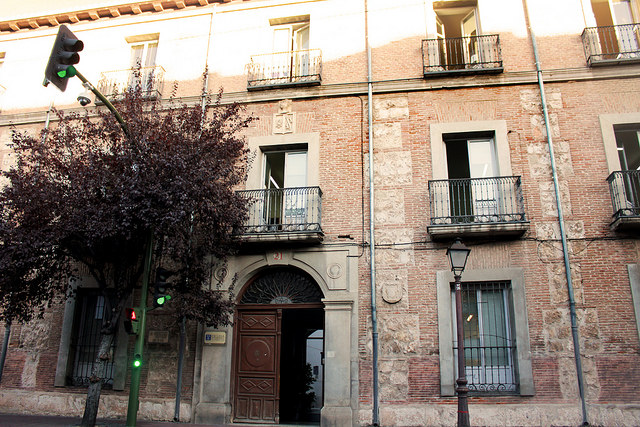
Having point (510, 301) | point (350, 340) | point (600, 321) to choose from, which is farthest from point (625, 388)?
point (350, 340)

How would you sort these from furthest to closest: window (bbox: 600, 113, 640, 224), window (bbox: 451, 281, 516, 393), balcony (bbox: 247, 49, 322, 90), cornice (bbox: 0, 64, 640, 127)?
balcony (bbox: 247, 49, 322, 90) → cornice (bbox: 0, 64, 640, 127) → window (bbox: 600, 113, 640, 224) → window (bbox: 451, 281, 516, 393)

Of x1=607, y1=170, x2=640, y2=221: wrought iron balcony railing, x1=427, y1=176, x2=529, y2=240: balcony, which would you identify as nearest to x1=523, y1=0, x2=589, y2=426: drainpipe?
x1=427, y1=176, x2=529, y2=240: balcony

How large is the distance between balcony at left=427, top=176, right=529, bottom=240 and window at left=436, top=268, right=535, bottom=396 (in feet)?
2.78

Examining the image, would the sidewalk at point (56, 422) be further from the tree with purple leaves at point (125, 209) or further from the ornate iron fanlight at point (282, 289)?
the ornate iron fanlight at point (282, 289)

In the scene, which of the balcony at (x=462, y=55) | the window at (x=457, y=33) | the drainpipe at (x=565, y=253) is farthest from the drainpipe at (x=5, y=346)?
the drainpipe at (x=565, y=253)

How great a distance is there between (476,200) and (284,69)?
5.89 metres

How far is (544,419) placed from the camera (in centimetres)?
929

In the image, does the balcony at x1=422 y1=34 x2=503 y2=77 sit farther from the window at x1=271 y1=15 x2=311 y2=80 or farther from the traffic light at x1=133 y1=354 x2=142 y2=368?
the traffic light at x1=133 y1=354 x2=142 y2=368

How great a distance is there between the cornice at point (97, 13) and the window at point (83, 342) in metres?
7.69

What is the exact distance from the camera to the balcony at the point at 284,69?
488 inches

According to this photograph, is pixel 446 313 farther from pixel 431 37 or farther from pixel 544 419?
pixel 431 37

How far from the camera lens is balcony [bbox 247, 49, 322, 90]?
12398 millimetres

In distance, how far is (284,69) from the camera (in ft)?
42.4

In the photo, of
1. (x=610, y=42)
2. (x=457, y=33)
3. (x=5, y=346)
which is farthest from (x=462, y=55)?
(x=5, y=346)
